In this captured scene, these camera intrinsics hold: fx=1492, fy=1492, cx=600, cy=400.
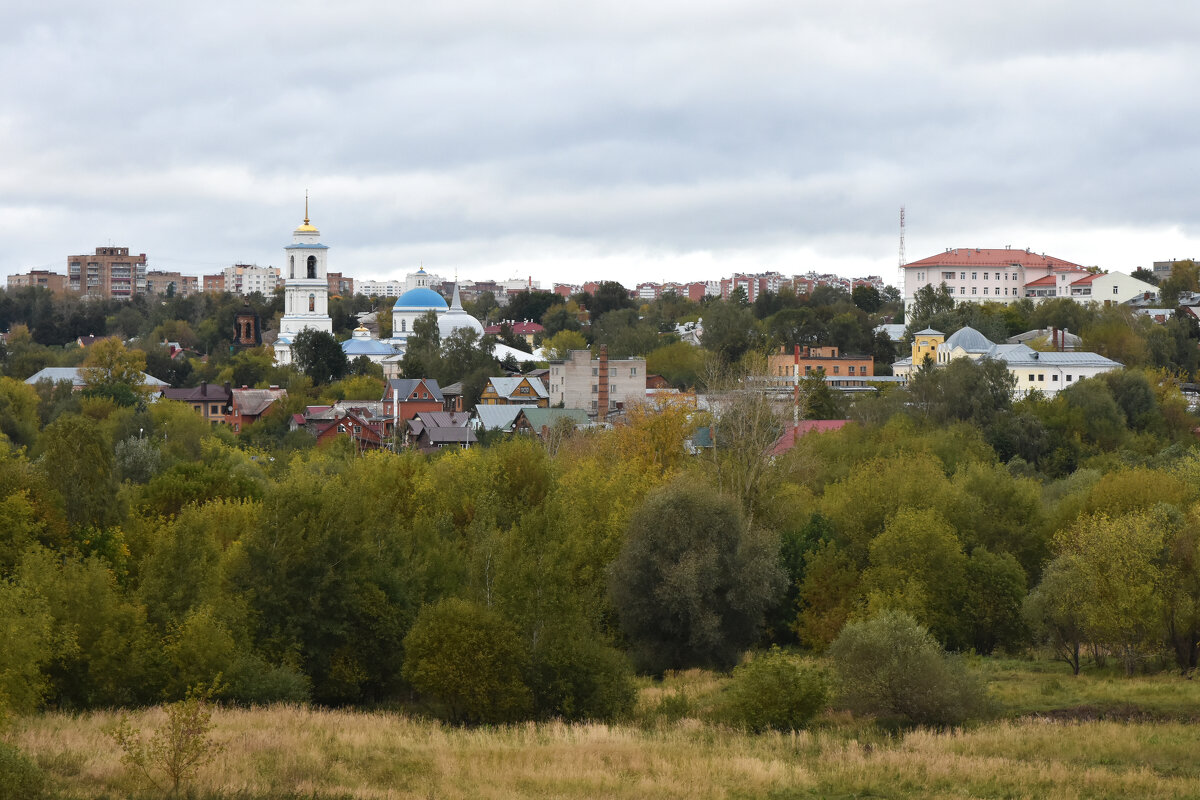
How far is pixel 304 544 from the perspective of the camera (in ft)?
90.3

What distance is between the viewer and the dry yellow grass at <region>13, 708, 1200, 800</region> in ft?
64.5

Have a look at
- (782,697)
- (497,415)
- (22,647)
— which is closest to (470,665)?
(782,697)

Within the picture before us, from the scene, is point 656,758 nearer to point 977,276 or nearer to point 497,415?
point 497,415

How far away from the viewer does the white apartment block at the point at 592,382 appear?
81938 mm

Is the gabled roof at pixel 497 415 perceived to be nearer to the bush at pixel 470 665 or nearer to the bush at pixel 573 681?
the bush at pixel 573 681

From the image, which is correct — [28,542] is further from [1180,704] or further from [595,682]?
[1180,704]

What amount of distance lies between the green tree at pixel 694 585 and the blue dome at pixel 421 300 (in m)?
94.9

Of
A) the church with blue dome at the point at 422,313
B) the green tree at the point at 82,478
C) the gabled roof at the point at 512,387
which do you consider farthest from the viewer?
the church with blue dome at the point at 422,313

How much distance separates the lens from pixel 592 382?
82.4 m

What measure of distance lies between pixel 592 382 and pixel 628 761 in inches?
2421

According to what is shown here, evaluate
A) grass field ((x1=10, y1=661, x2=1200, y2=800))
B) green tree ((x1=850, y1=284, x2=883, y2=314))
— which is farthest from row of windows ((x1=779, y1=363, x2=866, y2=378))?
grass field ((x1=10, y1=661, x2=1200, y2=800))

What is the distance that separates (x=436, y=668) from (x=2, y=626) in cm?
695

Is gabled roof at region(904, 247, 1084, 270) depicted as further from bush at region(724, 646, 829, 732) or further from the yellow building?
bush at region(724, 646, 829, 732)

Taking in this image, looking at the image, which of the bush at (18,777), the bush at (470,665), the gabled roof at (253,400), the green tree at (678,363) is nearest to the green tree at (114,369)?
the gabled roof at (253,400)
